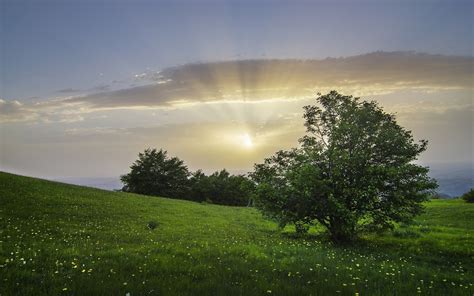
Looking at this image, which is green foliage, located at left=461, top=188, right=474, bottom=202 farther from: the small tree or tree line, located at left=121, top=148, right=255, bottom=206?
the small tree

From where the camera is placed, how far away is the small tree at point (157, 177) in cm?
10238

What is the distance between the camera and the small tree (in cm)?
10238

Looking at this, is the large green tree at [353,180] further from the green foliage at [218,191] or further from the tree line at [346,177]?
the green foliage at [218,191]

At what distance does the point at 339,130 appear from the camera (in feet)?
69.6

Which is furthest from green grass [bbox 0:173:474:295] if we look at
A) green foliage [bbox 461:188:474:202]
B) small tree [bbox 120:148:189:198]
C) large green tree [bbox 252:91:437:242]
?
small tree [bbox 120:148:189:198]

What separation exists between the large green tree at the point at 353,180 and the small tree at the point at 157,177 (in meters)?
85.1

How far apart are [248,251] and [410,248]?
10852 mm

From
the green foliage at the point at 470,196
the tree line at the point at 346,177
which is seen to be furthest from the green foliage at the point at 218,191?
the tree line at the point at 346,177

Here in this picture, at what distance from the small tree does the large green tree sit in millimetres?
85053

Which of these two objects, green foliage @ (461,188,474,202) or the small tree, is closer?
green foliage @ (461,188,474,202)

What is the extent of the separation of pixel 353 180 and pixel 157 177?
89881 millimetres

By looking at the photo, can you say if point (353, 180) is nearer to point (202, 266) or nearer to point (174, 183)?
point (202, 266)

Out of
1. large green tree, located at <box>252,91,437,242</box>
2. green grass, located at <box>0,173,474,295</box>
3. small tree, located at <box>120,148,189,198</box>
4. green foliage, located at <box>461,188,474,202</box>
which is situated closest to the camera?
green grass, located at <box>0,173,474,295</box>

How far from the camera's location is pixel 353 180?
20.7 m
